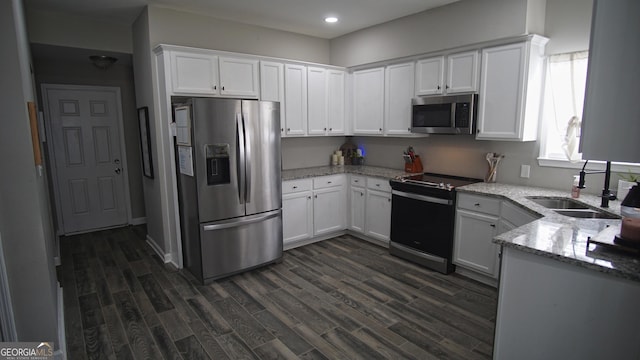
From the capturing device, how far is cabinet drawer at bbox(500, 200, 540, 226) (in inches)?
105

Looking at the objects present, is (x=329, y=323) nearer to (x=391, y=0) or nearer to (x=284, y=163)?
(x=284, y=163)

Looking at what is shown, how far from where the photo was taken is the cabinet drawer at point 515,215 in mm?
2676

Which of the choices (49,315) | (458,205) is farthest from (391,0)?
(49,315)

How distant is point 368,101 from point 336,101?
448mm

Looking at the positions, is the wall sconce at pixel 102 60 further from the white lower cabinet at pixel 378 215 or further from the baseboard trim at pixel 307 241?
the white lower cabinet at pixel 378 215

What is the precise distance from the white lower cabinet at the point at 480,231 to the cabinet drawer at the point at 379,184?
0.91m

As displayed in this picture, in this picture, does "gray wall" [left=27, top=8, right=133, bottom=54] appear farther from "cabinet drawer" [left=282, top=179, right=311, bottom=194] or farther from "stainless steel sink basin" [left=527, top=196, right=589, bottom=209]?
"stainless steel sink basin" [left=527, top=196, right=589, bottom=209]

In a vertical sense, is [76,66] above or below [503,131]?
above

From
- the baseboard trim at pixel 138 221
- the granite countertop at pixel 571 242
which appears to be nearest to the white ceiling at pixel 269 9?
the granite countertop at pixel 571 242

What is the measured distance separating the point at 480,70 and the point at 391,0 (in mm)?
1128

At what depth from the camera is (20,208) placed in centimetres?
192

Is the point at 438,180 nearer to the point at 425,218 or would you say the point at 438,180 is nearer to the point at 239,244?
the point at 425,218

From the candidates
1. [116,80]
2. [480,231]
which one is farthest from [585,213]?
[116,80]

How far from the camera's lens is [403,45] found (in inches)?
164
